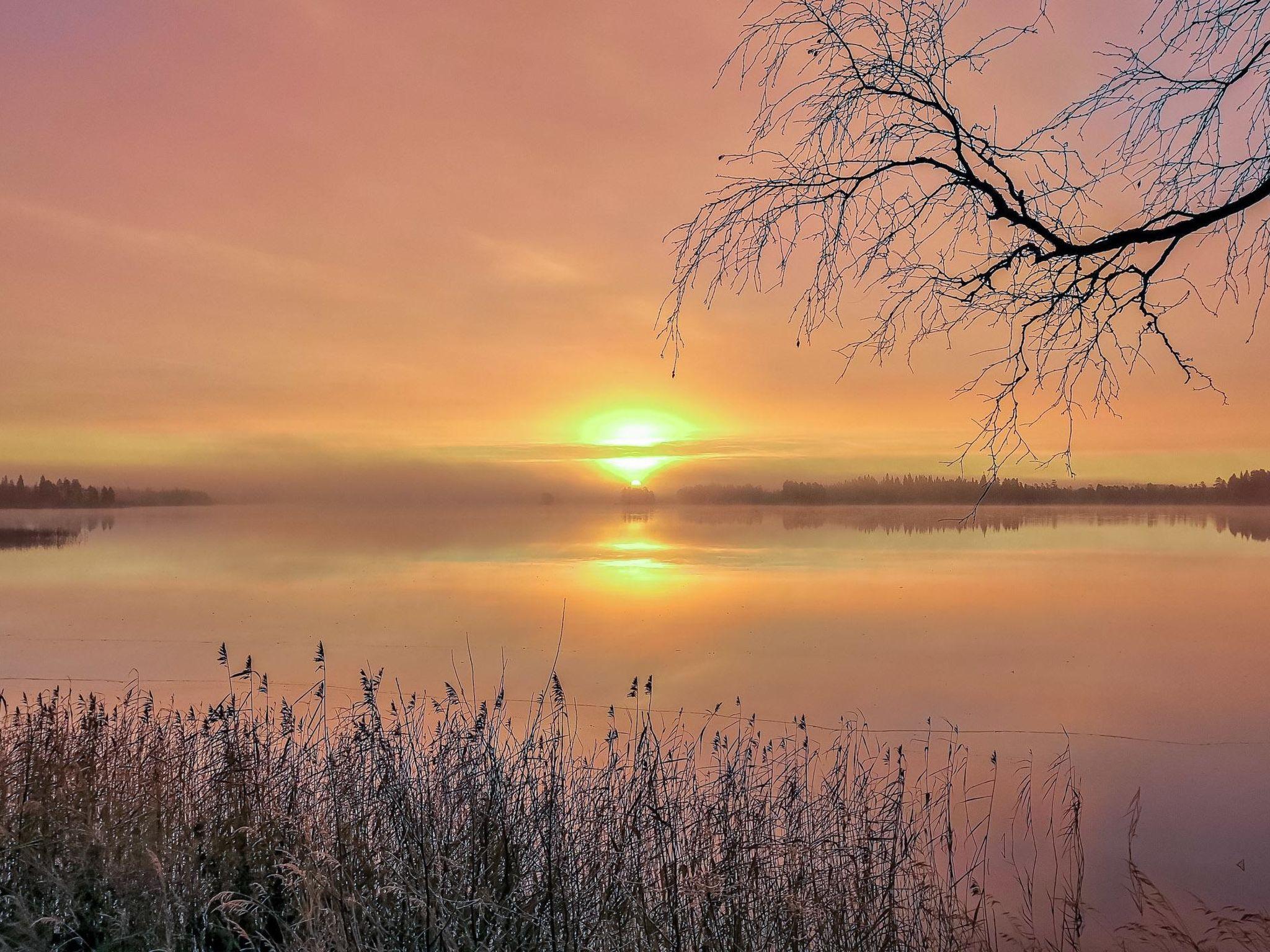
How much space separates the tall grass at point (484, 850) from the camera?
4.89 meters

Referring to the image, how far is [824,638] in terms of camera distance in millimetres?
22562

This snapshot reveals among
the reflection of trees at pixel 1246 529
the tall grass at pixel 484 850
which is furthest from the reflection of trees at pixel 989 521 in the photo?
the tall grass at pixel 484 850

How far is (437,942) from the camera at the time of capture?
Result: 468 centimetres

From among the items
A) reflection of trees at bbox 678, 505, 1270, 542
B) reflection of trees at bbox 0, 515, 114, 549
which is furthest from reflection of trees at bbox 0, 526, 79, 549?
reflection of trees at bbox 678, 505, 1270, 542

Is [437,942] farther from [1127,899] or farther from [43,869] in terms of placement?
[1127,899]

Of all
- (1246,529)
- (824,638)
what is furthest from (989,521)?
(824,638)

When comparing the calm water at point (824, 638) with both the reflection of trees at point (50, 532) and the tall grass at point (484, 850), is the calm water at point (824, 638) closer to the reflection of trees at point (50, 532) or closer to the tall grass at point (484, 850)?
the tall grass at point (484, 850)

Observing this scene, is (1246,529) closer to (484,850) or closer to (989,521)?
(989,521)

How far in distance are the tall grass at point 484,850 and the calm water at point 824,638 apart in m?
1.54

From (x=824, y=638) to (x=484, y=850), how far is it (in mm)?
18194

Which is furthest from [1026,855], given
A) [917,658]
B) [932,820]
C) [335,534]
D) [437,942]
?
[335,534]

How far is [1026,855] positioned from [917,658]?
476 inches

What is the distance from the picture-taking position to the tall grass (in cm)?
489

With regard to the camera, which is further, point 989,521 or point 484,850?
point 989,521
